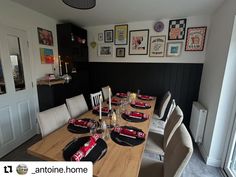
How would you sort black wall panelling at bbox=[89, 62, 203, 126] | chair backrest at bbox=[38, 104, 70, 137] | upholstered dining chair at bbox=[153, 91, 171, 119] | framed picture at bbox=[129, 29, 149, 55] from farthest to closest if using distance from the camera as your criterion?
framed picture at bbox=[129, 29, 149, 55] < black wall panelling at bbox=[89, 62, 203, 126] < upholstered dining chair at bbox=[153, 91, 171, 119] < chair backrest at bbox=[38, 104, 70, 137]

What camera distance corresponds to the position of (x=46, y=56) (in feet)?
8.39

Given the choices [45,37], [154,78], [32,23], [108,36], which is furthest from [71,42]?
[154,78]

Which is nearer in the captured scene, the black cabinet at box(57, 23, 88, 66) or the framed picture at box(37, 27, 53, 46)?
the framed picture at box(37, 27, 53, 46)

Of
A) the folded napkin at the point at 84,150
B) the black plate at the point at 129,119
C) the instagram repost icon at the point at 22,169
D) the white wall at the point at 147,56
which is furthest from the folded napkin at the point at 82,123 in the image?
the white wall at the point at 147,56

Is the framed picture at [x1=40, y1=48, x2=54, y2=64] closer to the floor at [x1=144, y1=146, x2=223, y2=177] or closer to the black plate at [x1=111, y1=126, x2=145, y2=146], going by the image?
the black plate at [x1=111, y1=126, x2=145, y2=146]

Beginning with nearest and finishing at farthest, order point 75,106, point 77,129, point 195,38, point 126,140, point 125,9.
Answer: point 126,140 → point 77,129 → point 75,106 → point 125,9 → point 195,38

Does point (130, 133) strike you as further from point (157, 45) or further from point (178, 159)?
point (157, 45)

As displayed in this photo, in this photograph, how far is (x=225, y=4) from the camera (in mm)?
1808

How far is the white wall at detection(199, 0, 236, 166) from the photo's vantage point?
1.60 metres

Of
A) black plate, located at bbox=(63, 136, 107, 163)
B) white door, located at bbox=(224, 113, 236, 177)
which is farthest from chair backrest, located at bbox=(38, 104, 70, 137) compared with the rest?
white door, located at bbox=(224, 113, 236, 177)

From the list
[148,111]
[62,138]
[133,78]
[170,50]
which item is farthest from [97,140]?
[170,50]

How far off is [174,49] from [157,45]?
36cm

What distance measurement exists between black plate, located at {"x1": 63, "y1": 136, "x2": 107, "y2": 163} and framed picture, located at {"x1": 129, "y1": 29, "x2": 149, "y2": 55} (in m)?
2.29

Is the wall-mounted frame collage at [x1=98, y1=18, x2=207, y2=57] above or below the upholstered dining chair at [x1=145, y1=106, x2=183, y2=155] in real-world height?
above
